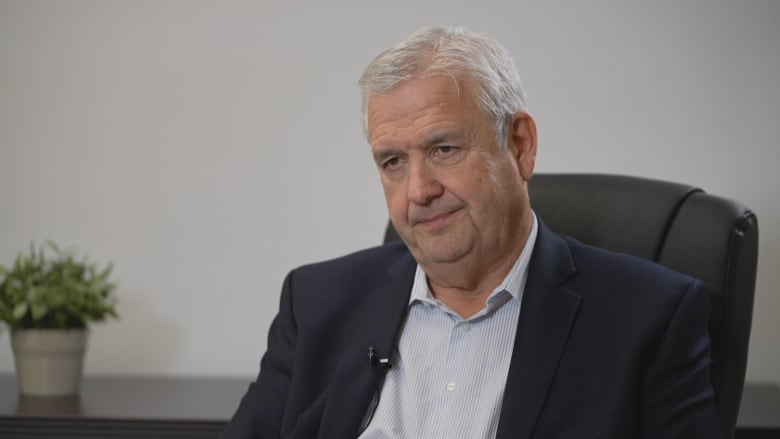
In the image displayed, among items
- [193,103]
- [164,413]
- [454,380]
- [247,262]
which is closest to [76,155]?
[193,103]

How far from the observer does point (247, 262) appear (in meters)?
3.18

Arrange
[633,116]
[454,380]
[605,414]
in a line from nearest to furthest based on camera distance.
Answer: [605,414] < [454,380] < [633,116]

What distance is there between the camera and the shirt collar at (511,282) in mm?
1962

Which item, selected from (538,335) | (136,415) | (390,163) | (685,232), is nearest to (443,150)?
(390,163)

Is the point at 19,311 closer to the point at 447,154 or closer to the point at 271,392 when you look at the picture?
the point at 271,392

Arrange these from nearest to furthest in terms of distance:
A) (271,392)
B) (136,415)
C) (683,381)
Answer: (683,381), (271,392), (136,415)

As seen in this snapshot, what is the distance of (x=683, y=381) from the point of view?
5.78 ft

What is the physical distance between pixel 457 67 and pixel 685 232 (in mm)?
526

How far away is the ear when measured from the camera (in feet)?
6.45

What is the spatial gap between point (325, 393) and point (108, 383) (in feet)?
4.33

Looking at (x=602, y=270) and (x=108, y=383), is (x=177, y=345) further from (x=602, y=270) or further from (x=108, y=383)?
(x=602, y=270)

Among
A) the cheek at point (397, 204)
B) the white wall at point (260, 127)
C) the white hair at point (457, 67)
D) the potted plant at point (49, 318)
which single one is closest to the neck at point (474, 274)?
the cheek at point (397, 204)

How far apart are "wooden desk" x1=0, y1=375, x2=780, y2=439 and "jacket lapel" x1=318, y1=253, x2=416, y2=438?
0.80 m

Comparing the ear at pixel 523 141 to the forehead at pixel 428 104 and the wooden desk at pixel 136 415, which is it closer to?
the forehead at pixel 428 104
